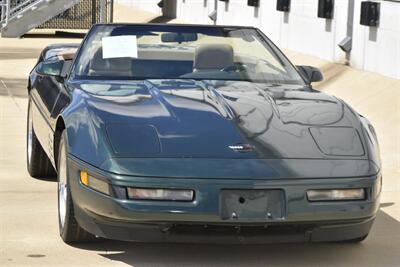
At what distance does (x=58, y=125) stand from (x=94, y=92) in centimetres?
34

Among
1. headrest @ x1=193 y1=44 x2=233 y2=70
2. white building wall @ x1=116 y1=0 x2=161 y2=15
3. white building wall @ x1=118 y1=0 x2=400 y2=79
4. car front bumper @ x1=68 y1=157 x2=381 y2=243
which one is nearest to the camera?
car front bumper @ x1=68 y1=157 x2=381 y2=243

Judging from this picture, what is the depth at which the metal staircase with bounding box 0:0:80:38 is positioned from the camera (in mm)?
25639

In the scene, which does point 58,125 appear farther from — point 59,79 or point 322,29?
point 322,29

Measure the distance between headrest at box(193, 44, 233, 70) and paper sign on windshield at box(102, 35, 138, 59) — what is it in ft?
1.43

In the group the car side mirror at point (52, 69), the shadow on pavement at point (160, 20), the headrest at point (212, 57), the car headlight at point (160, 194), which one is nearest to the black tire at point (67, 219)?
the car headlight at point (160, 194)

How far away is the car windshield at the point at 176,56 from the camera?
24.6ft

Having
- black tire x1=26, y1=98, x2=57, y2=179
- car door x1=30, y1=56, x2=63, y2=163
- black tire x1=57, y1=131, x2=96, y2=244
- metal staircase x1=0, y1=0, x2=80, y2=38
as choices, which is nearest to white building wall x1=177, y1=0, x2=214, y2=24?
metal staircase x1=0, y1=0, x2=80, y2=38

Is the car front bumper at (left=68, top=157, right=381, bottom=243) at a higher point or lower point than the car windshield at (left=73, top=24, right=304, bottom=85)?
lower

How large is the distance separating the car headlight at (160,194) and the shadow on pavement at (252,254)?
528mm

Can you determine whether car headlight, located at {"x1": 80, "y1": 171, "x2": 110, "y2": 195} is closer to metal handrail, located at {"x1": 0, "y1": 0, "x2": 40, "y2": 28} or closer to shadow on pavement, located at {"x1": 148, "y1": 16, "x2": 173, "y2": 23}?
metal handrail, located at {"x1": 0, "y1": 0, "x2": 40, "y2": 28}

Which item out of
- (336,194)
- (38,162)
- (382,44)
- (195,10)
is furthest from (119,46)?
(195,10)

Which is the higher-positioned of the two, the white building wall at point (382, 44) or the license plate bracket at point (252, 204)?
the license plate bracket at point (252, 204)

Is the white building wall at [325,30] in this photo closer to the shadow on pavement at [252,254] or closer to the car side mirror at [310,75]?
the car side mirror at [310,75]

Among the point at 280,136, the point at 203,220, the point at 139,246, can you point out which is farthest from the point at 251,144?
the point at 139,246
